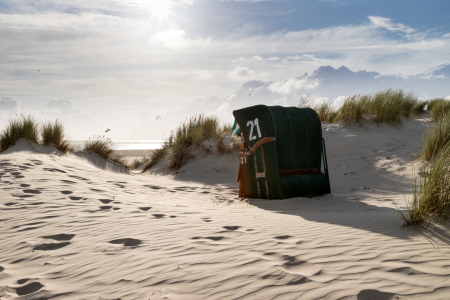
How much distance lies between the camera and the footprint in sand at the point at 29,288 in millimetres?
2317

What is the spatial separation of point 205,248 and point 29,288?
4.55 ft

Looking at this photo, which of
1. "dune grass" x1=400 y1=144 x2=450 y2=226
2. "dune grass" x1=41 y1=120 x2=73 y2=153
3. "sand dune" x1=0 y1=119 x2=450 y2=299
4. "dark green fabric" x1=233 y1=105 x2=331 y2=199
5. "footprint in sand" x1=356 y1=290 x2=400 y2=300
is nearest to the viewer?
"footprint in sand" x1=356 y1=290 x2=400 y2=300

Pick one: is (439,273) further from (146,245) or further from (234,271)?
(146,245)

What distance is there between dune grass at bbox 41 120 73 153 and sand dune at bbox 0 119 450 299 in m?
4.75

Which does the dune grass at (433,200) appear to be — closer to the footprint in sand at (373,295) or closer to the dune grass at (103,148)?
the footprint in sand at (373,295)

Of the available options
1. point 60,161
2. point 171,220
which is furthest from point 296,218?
point 60,161

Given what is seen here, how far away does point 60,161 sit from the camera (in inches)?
339

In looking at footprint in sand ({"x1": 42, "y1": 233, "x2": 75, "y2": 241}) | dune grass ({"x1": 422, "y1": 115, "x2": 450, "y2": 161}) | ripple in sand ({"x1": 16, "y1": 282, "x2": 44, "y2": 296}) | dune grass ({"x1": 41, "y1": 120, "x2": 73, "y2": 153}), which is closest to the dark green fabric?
dune grass ({"x1": 422, "y1": 115, "x2": 450, "y2": 161})

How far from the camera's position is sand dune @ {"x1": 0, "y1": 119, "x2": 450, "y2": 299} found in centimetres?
218

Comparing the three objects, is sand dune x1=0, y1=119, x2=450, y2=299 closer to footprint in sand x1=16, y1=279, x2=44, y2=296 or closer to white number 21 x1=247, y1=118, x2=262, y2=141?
footprint in sand x1=16, y1=279, x2=44, y2=296

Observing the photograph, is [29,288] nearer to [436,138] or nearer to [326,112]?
[436,138]

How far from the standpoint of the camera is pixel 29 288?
2.38 meters

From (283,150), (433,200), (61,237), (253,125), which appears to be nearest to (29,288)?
(61,237)

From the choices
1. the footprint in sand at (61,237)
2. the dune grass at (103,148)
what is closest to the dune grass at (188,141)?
the dune grass at (103,148)
